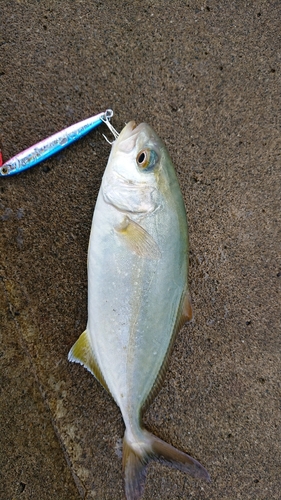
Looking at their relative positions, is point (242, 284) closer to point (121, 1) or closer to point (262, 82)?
point (262, 82)

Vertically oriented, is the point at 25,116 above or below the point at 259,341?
above

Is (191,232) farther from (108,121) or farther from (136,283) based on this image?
(108,121)

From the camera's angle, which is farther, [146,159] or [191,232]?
[191,232]

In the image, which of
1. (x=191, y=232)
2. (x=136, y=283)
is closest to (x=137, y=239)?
(x=136, y=283)

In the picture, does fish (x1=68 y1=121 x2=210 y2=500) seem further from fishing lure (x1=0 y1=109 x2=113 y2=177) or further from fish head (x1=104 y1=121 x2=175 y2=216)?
fishing lure (x1=0 y1=109 x2=113 y2=177)

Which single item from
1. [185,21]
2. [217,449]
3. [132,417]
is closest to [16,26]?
[185,21]

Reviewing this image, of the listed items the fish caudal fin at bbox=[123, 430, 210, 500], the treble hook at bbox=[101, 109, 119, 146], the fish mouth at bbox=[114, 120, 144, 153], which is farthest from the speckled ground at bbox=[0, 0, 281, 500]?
the fish mouth at bbox=[114, 120, 144, 153]

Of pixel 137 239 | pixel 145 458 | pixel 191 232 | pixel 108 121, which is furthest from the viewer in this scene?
pixel 191 232
